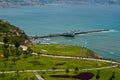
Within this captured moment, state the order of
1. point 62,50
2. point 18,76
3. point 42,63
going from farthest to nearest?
point 62,50 < point 42,63 < point 18,76

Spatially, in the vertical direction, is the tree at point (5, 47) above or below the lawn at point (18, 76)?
above

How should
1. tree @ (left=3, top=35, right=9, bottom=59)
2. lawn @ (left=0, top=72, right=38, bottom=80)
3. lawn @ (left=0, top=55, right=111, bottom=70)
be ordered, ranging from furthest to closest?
tree @ (left=3, top=35, right=9, bottom=59)
lawn @ (left=0, top=55, right=111, bottom=70)
lawn @ (left=0, top=72, right=38, bottom=80)

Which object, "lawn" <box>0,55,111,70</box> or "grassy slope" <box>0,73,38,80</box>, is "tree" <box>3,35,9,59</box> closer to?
"lawn" <box>0,55,111,70</box>

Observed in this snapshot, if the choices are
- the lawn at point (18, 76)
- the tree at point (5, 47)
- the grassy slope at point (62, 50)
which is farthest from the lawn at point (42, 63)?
the grassy slope at point (62, 50)

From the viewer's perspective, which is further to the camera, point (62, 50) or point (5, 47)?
point (62, 50)

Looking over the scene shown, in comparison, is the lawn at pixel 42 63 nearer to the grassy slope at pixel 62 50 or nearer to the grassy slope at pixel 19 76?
the grassy slope at pixel 19 76

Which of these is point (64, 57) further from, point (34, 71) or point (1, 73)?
point (1, 73)

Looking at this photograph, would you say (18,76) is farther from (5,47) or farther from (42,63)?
(5,47)

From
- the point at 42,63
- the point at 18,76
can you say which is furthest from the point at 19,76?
the point at 42,63

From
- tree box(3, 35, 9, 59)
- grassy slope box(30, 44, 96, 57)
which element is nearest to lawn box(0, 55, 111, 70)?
tree box(3, 35, 9, 59)

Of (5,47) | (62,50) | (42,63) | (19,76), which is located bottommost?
(19,76)

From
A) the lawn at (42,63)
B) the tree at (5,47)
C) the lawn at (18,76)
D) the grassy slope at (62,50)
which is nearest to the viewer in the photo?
the lawn at (18,76)
